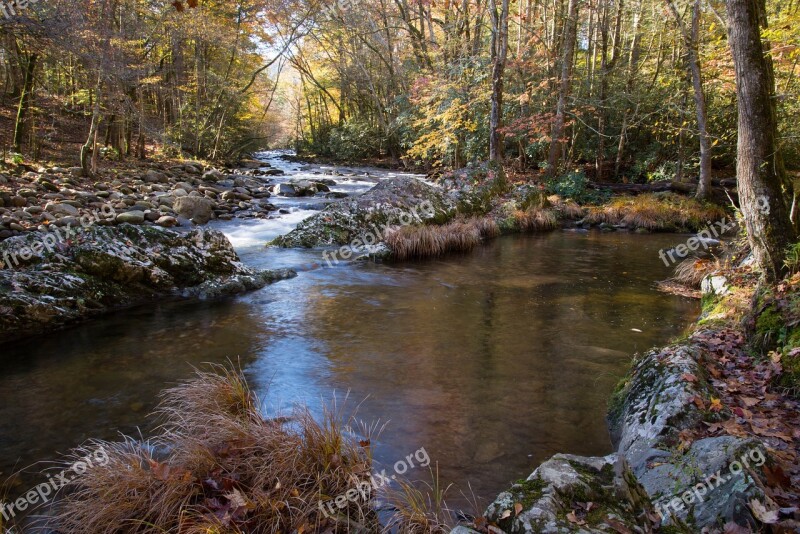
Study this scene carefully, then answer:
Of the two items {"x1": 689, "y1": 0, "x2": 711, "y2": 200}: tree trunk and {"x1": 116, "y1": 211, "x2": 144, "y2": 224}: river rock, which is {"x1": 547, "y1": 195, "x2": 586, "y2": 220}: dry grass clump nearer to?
{"x1": 689, "y1": 0, "x2": 711, "y2": 200}: tree trunk

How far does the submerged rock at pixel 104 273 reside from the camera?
243 inches

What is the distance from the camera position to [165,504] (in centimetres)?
284

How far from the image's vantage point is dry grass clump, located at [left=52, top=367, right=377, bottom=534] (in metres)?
2.82

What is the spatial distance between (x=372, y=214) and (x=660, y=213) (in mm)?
9068

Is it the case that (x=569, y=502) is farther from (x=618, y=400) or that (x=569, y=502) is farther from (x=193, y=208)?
(x=193, y=208)

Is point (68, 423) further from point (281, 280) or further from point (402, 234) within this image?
point (402, 234)

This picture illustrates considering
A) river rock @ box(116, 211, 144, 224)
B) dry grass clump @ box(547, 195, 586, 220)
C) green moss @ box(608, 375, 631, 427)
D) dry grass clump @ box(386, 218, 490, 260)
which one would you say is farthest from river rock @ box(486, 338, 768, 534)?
dry grass clump @ box(547, 195, 586, 220)

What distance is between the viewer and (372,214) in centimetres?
1210

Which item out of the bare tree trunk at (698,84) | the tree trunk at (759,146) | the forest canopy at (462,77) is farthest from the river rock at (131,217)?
the bare tree trunk at (698,84)

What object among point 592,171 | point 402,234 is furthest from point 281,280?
point 592,171

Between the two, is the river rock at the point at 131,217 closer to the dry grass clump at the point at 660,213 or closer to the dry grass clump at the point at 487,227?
the dry grass clump at the point at 487,227

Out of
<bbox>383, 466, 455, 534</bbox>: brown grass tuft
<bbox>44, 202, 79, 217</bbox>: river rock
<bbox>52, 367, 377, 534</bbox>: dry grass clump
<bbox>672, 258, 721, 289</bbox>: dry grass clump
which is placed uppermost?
<bbox>44, 202, 79, 217</bbox>: river rock

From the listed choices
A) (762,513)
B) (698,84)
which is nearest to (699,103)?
(698,84)

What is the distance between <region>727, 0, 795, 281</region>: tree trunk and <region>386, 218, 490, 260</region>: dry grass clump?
22.0 feet
